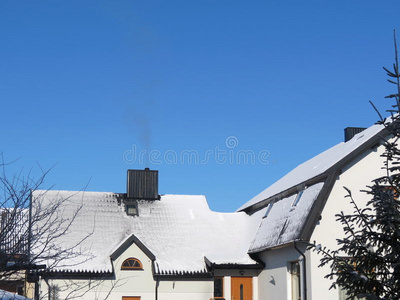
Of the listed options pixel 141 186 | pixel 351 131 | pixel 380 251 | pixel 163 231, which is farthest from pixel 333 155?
pixel 380 251

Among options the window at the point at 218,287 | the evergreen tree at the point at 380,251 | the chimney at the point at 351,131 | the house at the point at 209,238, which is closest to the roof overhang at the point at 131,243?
the house at the point at 209,238

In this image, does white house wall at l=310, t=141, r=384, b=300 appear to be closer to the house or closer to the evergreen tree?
the house

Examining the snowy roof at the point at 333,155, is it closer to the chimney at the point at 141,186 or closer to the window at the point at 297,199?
the window at the point at 297,199

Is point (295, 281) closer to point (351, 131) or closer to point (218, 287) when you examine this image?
point (218, 287)

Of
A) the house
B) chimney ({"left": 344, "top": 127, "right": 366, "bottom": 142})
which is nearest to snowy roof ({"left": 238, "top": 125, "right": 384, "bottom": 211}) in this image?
the house

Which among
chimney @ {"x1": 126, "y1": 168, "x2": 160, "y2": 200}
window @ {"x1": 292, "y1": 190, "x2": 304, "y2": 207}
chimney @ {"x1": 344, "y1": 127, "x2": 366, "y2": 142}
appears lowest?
window @ {"x1": 292, "y1": 190, "x2": 304, "y2": 207}

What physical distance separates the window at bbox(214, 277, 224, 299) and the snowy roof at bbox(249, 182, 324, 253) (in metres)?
1.77

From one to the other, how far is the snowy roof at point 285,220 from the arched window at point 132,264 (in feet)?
15.3

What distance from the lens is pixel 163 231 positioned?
82.8ft

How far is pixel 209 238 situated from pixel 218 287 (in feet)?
8.31

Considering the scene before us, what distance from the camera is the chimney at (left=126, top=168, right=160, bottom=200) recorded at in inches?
1071

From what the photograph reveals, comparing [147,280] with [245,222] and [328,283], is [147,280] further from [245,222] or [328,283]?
[328,283]

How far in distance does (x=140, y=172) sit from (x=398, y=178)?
19.5 metres

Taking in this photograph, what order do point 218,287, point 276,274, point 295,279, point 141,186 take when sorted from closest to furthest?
1. point 295,279
2. point 276,274
3. point 218,287
4. point 141,186
